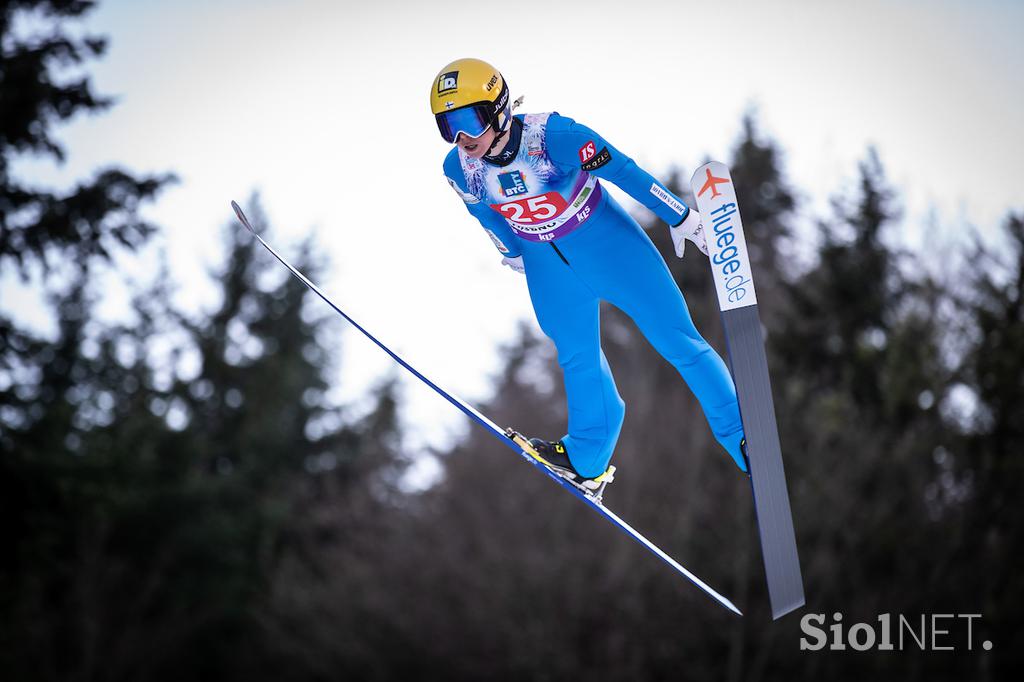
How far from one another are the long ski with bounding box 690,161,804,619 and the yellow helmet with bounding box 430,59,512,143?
73cm

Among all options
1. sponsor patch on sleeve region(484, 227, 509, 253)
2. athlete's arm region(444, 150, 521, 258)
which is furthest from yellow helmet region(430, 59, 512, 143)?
sponsor patch on sleeve region(484, 227, 509, 253)

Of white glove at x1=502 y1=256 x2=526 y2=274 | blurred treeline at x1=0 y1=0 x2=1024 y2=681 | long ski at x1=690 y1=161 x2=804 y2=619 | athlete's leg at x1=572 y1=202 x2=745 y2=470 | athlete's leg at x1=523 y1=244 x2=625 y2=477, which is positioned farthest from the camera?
blurred treeline at x1=0 y1=0 x2=1024 y2=681

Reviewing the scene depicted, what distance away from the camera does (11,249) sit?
31.1ft

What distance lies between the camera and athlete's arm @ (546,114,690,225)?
3.69 m

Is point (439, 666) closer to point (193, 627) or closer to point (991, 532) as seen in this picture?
point (193, 627)

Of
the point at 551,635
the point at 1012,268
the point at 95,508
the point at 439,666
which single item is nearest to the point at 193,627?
the point at 95,508

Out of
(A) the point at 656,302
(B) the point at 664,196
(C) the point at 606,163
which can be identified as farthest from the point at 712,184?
(A) the point at 656,302

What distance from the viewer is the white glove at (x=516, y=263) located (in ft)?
13.7

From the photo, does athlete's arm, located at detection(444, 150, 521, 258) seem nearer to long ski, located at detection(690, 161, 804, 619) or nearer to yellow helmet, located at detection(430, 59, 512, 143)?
yellow helmet, located at detection(430, 59, 512, 143)

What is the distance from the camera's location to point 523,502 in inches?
671

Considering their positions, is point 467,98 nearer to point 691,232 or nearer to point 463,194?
point 463,194

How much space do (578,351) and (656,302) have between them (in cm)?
39

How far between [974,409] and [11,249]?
11.8m

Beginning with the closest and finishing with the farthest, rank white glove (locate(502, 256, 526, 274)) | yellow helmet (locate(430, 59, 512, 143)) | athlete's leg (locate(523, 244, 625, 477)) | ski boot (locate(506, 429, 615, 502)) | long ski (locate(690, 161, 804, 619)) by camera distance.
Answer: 1. yellow helmet (locate(430, 59, 512, 143))
2. long ski (locate(690, 161, 804, 619))
3. athlete's leg (locate(523, 244, 625, 477))
4. white glove (locate(502, 256, 526, 274))
5. ski boot (locate(506, 429, 615, 502))
